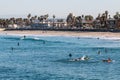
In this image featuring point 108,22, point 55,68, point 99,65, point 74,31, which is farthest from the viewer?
point 108,22

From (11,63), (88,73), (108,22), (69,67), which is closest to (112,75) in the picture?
(88,73)

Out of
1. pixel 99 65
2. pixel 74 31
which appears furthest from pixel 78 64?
pixel 74 31

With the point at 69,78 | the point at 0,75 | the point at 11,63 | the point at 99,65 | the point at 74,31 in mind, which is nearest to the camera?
the point at 69,78

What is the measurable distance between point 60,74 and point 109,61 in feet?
47.8

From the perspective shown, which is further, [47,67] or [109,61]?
[109,61]

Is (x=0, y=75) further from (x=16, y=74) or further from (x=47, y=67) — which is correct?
(x=47, y=67)

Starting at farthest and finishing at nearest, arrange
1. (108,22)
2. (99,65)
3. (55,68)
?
(108,22), (99,65), (55,68)

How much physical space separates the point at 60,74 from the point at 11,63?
1429cm

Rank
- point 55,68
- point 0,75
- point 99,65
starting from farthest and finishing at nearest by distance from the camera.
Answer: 1. point 99,65
2. point 55,68
3. point 0,75

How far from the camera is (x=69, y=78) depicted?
44438 mm

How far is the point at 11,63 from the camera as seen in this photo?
60.1 metres

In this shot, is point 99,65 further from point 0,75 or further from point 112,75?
point 0,75

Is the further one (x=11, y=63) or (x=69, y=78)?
(x=11, y=63)

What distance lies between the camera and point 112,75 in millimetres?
46656
